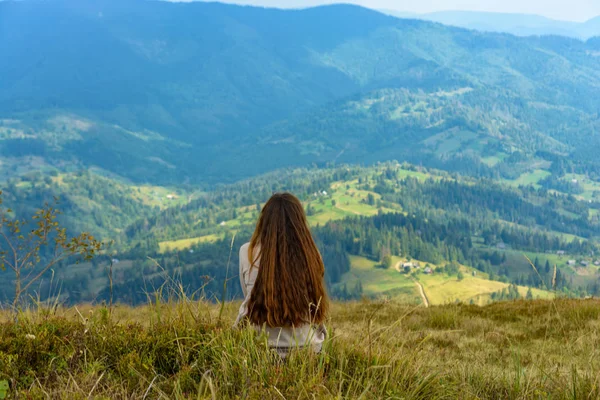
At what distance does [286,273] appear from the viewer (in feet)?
16.2

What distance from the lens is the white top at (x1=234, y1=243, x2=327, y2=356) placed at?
4.78m

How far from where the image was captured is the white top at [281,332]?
478 cm

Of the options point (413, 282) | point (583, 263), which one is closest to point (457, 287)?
point (413, 282)

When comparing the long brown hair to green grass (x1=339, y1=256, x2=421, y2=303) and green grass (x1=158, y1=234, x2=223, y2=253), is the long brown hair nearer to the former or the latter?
green grass (x1=339, y1=256, x2=421, y2=303)

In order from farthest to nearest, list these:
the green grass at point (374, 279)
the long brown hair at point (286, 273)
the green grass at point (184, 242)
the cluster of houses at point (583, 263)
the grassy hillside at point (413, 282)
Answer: the green grass at point (184, 242), the cluster of houses at point (583, 263), the green grass at point (374, 279), the grassy hillside at point (413, 282), the long brown hair at point (286, 273)

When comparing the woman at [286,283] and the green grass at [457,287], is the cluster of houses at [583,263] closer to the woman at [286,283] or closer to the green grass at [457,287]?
the green grass at [457,287]

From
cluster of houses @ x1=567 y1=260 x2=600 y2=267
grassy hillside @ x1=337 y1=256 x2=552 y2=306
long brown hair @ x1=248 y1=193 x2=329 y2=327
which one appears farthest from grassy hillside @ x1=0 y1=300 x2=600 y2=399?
cluster of houses @ x1=567 y1=260 x2=600 y2=267

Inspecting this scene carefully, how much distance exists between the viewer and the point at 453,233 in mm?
185250

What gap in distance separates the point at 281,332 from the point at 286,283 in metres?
0.48

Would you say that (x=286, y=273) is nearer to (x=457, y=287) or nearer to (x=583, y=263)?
(x=457, y=287)

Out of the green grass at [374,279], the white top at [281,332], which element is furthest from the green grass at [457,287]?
the white top at [281,332]

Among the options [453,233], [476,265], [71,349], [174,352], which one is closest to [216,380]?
[174,352]

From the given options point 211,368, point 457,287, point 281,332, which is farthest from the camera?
point 457,287

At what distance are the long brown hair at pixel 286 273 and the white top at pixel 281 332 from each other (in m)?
0.07
